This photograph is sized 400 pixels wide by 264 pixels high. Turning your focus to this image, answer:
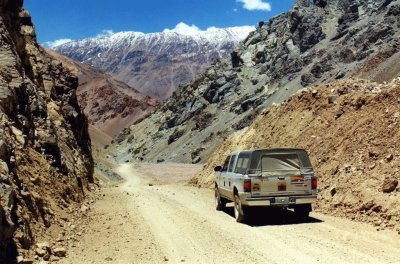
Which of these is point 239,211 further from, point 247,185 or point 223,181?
point 223,181

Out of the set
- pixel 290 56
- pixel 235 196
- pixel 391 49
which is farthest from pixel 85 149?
pixel 290 56

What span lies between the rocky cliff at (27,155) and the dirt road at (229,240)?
121 cm

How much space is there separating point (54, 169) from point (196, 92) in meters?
124

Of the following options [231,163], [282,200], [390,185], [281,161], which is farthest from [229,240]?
[390,185]

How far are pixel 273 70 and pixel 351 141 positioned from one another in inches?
4102

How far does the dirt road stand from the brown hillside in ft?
3.60

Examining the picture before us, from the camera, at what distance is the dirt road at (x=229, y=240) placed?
969 centimetres

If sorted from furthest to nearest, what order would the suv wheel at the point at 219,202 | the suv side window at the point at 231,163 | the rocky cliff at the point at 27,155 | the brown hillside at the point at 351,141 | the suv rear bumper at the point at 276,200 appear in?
the suv wheel at the point at 219,202, the suv side window at the point at 231,163, the brown hillside at the point at 351,141, the suv rear bumper at the point at 276,200, the rocky cliff at the point at 27,155

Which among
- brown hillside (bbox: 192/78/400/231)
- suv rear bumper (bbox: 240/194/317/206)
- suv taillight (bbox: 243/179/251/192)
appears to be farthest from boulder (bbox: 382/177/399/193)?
suv taillight (bbox: 243/179/251/192)

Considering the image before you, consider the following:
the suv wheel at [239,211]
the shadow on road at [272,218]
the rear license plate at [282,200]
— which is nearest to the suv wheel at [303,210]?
the shadow on road at [272,218]

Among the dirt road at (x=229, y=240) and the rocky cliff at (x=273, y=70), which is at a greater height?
the rocky cliff at (x=273, y=70)

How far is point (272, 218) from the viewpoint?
1518cm

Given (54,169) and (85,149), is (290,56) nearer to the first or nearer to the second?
(85,149)

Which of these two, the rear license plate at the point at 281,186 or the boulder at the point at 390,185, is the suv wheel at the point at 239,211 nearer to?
the rear license plate at the point at 281,186
